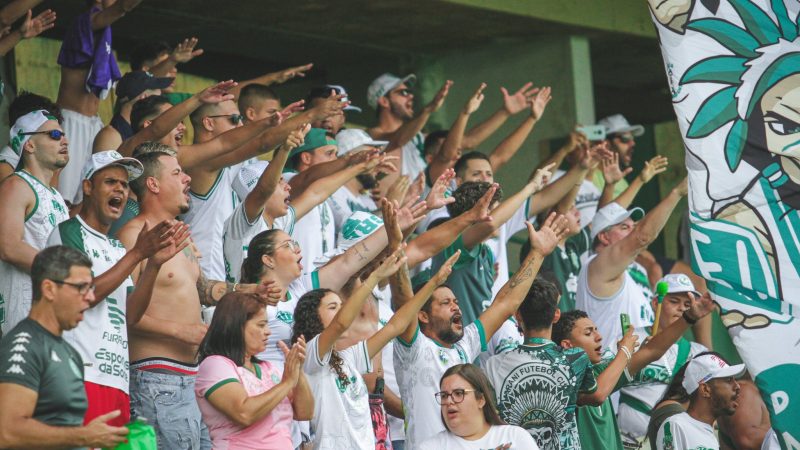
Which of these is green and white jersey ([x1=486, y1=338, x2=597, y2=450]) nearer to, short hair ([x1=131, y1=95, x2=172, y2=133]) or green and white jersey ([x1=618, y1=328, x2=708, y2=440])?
green and white jersey ([x1=618, y1=328, x2=708, y2=440])

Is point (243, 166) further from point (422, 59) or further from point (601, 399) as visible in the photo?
point (422, 59)

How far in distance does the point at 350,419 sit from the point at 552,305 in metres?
1.41

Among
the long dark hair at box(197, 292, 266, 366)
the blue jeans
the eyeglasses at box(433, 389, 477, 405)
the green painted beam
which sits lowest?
the eyeglasses at box(433, 389, 477, 405)

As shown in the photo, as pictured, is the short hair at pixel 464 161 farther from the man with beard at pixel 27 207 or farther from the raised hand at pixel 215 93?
the man with beard at pixel 27 207

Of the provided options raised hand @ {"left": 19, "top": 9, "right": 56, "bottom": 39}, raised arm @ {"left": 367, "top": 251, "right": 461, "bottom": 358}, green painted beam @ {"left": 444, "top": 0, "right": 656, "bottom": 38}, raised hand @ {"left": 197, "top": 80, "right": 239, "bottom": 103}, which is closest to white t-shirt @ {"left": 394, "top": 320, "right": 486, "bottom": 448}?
raised arm @ {"left": 367, "top": 251, "right": 461, "bottom": 358}

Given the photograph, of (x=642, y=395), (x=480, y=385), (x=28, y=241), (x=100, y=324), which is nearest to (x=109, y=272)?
(x=100, y=324)

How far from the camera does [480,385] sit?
6.34 metres

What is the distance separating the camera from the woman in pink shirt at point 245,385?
5.50 m

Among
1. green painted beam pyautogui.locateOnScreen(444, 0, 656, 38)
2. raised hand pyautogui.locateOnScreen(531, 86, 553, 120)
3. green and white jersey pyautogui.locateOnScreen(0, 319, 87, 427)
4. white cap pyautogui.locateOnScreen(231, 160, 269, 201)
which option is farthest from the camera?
green painted beam pyautogui.locateOnScreen(444, 0, 656, 38)

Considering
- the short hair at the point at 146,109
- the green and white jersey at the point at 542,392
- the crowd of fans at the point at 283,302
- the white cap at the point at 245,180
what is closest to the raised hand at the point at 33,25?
the crowd of fans at the point at 283,302

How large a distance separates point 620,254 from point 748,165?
8.16 feet

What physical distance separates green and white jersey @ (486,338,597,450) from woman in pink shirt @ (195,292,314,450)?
4.51 ft

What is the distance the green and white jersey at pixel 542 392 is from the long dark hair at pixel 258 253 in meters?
1.35

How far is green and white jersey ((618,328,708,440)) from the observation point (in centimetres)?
848
